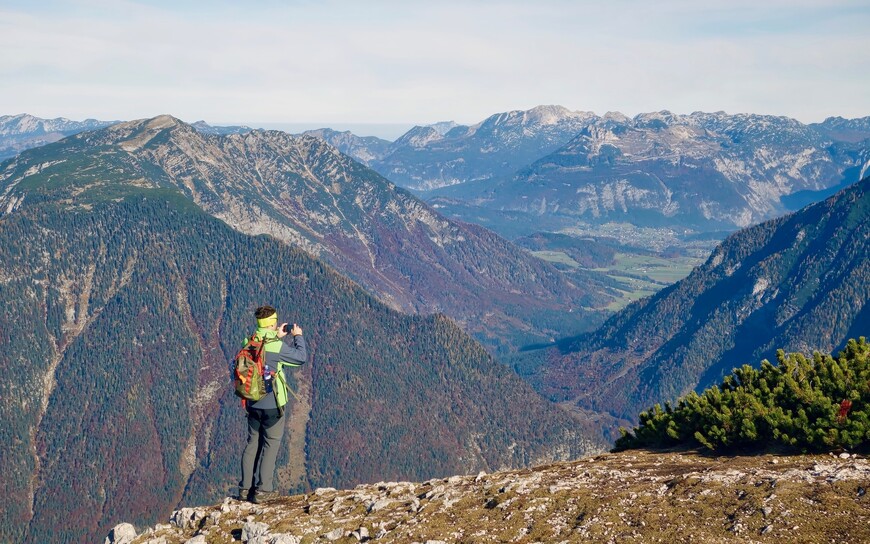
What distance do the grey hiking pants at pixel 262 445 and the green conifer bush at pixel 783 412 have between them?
31.0 metres

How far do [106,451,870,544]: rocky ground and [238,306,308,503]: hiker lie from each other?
Result: 2791 mm

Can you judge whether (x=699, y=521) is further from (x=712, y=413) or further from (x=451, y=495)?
(x=712, y=413)

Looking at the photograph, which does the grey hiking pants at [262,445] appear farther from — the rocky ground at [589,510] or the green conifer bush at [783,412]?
the green conifer bush at [783,412]

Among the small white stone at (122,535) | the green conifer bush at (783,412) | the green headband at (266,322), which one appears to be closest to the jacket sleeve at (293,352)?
the green headband at (266,322)

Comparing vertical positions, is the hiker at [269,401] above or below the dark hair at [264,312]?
below

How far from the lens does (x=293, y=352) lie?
47.3 meters

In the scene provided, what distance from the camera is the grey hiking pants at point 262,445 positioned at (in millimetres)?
48562

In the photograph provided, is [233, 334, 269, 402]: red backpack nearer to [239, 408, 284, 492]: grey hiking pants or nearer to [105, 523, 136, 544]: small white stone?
[239, 408, 284, 492]: grey hiking pants

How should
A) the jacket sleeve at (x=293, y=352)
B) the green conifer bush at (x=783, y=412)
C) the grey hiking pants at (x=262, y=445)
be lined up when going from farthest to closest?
the green conifer bush at (x=783, y=412), the grey hiking pants at (x=262, y=445), the jacket sleeve at (x=293, y=352)

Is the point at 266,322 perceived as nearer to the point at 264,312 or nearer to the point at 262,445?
the point at 264,312

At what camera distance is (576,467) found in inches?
2328

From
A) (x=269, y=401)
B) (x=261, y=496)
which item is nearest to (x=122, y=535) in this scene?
(x=261, y=496)

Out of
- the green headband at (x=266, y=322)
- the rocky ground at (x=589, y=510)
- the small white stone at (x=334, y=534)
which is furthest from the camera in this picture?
the green headband at (x=266, y=322)

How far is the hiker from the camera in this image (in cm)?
4634
